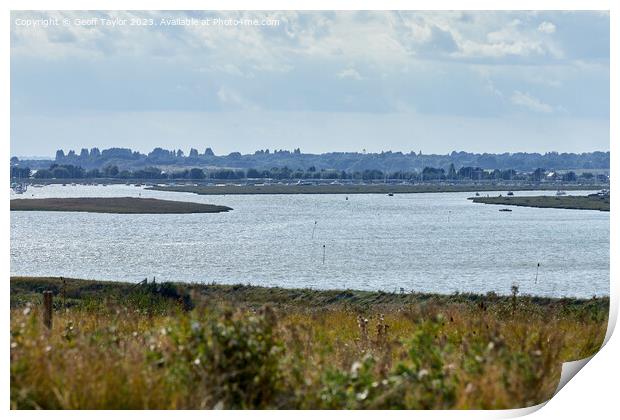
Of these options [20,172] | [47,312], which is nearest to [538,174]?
[20,172]

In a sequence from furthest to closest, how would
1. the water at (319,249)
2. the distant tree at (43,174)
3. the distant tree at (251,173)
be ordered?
the distant tree at (251,173), the water at (319,249), the distant tree at (43,174)

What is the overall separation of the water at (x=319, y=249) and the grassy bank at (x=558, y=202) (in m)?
3.38

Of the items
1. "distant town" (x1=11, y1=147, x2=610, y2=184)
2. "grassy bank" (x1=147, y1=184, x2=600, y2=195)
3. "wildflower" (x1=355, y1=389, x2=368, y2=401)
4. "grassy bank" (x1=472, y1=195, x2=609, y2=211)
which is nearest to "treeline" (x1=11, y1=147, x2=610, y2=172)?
"distant town" (x1=11, y1=147, x2=610, y2=184)

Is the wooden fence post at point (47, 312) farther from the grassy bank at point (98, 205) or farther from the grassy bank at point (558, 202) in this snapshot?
the grassy bank at point (558, 202)

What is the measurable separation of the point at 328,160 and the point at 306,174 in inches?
505

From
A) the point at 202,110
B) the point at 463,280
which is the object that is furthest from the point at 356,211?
the point at 202,110

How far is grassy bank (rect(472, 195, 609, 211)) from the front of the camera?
78375 millimetres

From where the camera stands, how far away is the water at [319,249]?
121 ft

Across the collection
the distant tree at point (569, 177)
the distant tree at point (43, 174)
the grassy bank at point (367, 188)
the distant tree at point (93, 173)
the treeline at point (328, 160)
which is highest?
the treeline at point (328, 160)

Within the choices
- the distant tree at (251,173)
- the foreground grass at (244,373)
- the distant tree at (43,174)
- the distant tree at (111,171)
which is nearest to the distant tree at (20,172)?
the distant tree at (43,174)

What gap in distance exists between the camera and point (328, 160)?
239ft

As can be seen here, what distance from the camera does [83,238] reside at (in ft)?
156
